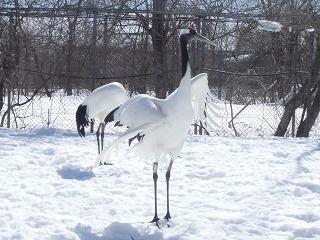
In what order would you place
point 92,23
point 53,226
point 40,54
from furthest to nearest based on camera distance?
1. point 40,54
2. point 92,23
3. point 53,226

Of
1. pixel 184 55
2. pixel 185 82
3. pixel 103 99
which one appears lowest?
pixel 103 99

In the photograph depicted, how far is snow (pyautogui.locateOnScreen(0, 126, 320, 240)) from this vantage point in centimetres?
460

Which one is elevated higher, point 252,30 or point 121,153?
point 252,30

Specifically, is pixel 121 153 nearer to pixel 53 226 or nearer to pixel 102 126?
pixel 102 126

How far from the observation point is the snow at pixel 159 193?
4598 millimetres

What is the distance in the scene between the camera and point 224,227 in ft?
15.4

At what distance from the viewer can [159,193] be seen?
5.96 metres

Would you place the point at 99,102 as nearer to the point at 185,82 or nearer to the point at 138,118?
the point at 185,82

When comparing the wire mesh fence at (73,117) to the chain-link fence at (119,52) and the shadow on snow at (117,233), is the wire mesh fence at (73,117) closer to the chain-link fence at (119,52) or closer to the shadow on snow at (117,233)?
the chain-link fence at (119,52)

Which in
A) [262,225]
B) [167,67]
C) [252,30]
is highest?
[252,30]

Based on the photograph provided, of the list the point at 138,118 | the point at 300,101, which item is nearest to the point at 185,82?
the point at 138,118

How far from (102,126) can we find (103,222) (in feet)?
12.4

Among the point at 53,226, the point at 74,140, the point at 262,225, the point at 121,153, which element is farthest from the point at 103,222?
the point at 74,140

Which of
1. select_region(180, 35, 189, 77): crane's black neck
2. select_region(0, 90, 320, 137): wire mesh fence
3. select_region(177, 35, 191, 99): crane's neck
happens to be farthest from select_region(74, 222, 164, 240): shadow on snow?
select_region(0, 90, 320, 137): wire mesh fence
